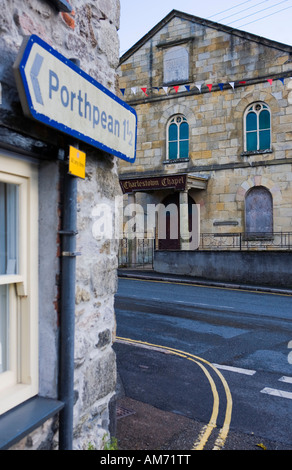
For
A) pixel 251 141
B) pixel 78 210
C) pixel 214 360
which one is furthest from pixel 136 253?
pixel 78 210

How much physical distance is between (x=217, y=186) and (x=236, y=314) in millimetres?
10257

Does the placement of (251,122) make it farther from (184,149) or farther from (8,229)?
(8,229)

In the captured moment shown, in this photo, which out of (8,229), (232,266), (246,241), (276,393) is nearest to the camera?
(8,229)

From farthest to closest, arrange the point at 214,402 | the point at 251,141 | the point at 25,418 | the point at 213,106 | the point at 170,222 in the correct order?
the point at 170,222
the point at 213,106
the point at 251,141
the point at 214,402
the point at 25,418

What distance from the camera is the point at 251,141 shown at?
19344mm

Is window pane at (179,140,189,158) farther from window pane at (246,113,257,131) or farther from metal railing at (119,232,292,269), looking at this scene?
metal railing at (119,232,292,269)

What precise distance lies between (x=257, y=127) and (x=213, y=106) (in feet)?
8.07

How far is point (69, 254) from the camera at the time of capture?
10.1 ft

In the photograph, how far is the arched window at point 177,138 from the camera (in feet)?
68.7

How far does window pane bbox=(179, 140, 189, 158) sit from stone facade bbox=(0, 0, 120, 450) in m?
17.1

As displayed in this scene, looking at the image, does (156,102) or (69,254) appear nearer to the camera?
(69,254)

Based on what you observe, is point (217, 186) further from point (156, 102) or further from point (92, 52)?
point (92, 52)
